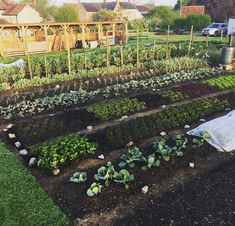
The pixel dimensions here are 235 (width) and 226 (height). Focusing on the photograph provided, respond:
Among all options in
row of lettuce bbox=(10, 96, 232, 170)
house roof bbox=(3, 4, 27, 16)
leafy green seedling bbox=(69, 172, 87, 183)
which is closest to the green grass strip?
row of lettuce bbox=(10, 96, 232, 170)

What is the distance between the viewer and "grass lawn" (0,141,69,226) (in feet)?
14.1

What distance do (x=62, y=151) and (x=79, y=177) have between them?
1005 millimetres

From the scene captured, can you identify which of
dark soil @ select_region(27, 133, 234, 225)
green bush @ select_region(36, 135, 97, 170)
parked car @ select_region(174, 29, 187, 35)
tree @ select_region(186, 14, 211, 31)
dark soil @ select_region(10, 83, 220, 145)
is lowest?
parked car @ select_region(174, 29, 187, 35)

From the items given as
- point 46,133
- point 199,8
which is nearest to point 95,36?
point 46,133

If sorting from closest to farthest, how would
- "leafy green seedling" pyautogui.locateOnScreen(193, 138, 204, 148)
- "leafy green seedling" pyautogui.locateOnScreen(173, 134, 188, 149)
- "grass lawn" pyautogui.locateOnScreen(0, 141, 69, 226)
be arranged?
"grass lawn" pyautogui.locateOnScreen(0, 141, 69, 226), "leafy green seedling" pyautogui.locateOnScreen(173, 134, 188, 149), "leafy green seedling" pyautogui.locateOnScreen(193, 138, 204, 148)

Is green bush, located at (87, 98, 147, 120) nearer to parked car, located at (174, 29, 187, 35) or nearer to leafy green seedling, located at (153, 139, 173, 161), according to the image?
leafy green seedling, located at (153, 139, 173, 161)

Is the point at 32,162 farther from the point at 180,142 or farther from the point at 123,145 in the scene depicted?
the point at 180,142

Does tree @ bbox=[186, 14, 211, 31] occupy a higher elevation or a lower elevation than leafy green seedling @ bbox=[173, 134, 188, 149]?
higher

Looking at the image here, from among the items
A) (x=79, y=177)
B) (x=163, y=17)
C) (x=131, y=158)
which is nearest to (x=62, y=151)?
(x=79, y=177)

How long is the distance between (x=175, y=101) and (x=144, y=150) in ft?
11.4

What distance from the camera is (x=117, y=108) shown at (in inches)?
326

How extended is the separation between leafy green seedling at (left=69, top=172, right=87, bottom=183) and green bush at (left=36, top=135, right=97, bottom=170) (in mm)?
619

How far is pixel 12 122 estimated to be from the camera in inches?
306

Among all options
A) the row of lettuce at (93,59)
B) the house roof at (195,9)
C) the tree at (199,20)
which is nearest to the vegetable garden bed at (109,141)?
the row of lettuce at (93,59)
